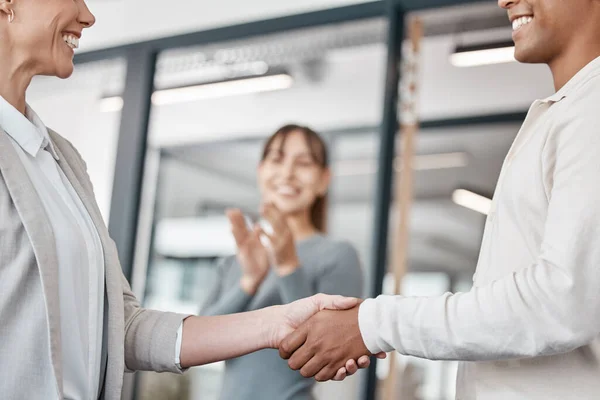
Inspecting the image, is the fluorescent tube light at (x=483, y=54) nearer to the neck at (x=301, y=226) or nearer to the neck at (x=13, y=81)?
the neck at (x=301, y=226)

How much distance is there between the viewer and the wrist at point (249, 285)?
8.75 feet

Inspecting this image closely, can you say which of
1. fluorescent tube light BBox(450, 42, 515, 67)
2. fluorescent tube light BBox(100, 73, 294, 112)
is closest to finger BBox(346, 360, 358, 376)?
fluorescent tube light BBox(450, 42, 515, 67)

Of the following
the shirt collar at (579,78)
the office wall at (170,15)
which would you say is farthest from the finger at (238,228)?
the shirt collar at (579,78)

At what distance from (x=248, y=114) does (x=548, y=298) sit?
331 cm

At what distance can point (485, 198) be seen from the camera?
15.0 ft

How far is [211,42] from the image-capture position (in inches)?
141

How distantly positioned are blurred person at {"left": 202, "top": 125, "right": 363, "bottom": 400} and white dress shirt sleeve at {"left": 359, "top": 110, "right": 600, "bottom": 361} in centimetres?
115

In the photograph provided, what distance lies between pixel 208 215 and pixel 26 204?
→ 3133 millimetres

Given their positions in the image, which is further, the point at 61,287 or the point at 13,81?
the point at 13,81

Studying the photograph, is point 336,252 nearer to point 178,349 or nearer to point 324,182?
point 324,182

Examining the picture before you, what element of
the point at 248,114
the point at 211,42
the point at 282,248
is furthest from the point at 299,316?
the point at 248,114

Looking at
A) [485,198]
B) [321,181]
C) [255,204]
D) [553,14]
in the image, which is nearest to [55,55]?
[553,14]

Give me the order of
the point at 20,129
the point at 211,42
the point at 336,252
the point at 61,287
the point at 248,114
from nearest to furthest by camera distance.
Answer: the point at 61,287, the point at 20,129, the point at 336,252, the point at 211,42, the point at 248,114

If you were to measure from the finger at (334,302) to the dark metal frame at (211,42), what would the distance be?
130 cm
